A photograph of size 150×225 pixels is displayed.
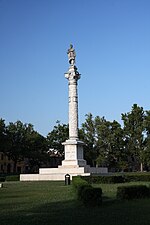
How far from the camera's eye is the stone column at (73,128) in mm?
39969

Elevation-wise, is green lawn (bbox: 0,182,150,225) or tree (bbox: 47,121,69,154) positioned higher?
tree (bbox: 47,121,69,154)

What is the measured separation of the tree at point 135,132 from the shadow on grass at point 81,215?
50.0 m

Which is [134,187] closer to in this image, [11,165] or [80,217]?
[80,217]

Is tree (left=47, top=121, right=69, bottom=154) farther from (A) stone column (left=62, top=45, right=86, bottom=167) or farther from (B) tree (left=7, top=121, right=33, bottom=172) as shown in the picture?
(A) stone column (left=62, top=45, right=86, bottom=167)

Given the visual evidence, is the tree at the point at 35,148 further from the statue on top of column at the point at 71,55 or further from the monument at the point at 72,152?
the statue on top of column at the point at 71,55

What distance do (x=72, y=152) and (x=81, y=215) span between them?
92.1 feet

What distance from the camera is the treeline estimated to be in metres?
64.8

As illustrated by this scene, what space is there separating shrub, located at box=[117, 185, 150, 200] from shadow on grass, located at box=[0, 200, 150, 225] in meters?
0.92

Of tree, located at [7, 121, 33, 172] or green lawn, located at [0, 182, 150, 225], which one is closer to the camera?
green lawn, located at [0, 182, 150, 225]

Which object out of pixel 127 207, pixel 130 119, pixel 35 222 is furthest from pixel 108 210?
pixel 130 119

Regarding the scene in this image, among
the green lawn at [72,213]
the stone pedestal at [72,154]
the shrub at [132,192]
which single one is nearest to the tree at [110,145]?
the stone pedestal at [72,154]

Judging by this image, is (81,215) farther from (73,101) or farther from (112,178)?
(73,101)

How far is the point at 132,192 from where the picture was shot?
1628 centimetres

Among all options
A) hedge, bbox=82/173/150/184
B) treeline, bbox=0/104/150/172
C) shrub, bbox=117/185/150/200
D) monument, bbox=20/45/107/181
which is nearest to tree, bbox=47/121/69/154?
treeline, bbox=0/104/150/172
